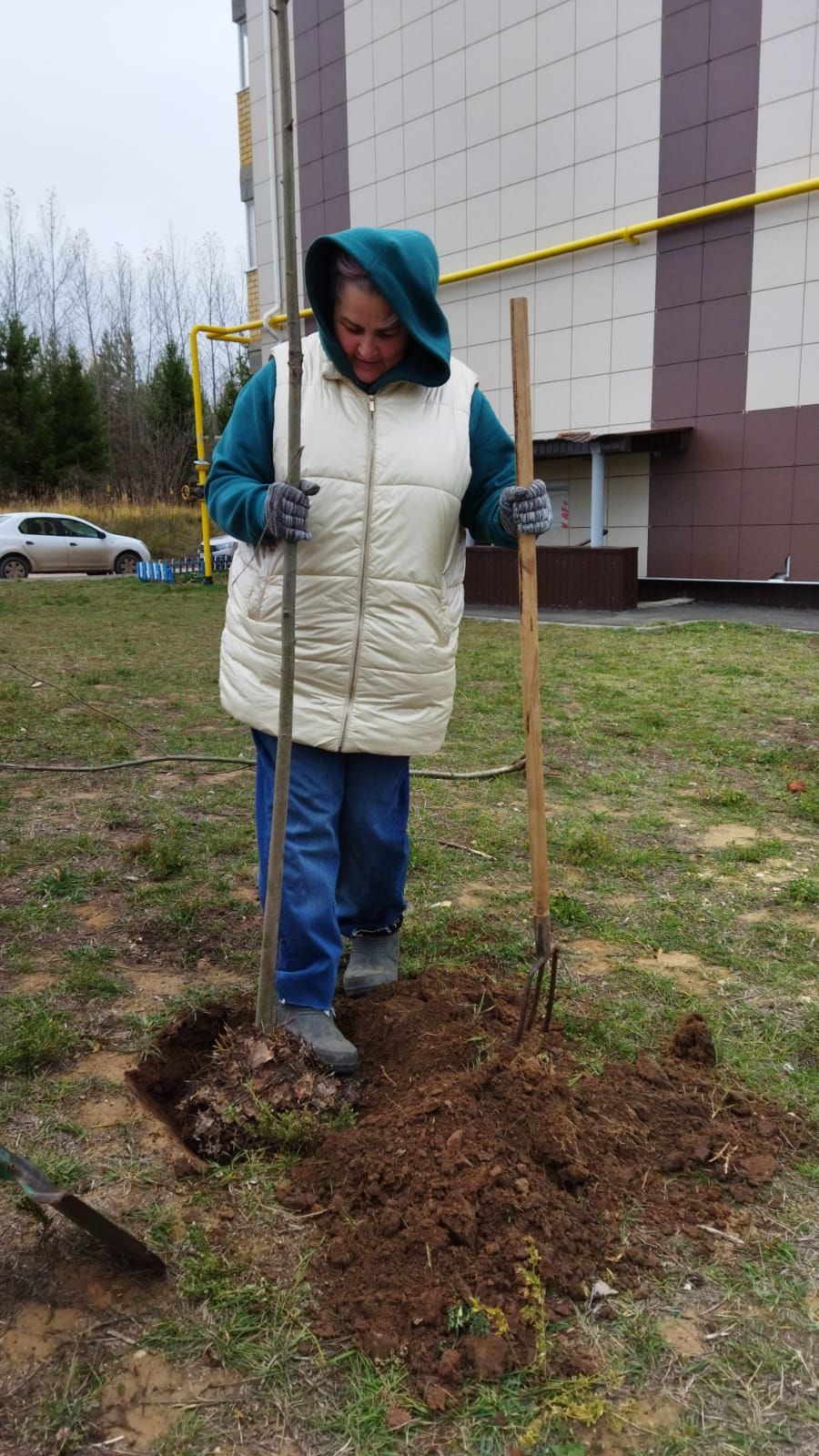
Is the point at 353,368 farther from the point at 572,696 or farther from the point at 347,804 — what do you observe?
the point at 572,696

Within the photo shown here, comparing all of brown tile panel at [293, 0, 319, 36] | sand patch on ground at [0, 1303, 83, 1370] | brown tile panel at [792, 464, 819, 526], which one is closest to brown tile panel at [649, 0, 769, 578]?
brown tile panel at [792, 464, 819, 526]

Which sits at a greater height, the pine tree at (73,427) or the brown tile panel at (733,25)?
the brown tile panel at (733,25)

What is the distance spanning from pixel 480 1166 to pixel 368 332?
69.1 inches

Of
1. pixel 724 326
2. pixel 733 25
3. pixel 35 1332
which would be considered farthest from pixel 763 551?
pixel 35 1332

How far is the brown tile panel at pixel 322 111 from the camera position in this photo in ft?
51.9

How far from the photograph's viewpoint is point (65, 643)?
1009 centimetres

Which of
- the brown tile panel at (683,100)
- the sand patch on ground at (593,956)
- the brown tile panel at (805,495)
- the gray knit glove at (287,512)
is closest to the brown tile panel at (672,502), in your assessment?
the brown tile panel at (805,495)

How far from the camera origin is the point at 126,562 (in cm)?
2208

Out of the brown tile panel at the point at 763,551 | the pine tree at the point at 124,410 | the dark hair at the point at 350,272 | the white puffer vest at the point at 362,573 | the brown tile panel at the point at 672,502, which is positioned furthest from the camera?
the pine tree at the point at 124,410

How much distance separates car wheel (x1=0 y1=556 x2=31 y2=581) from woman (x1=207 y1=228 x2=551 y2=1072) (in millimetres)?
19297

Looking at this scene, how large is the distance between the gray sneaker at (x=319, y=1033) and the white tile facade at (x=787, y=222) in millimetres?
11267

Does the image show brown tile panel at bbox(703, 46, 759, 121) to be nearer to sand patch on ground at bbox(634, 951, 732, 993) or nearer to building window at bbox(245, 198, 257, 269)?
building window at bbox(245, 198, 257, 269)

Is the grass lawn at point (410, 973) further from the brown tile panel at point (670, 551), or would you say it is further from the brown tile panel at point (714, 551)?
the brown tile panel at point (670, 551)

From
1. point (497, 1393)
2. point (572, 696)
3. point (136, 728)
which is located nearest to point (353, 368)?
point (497, 1393)
